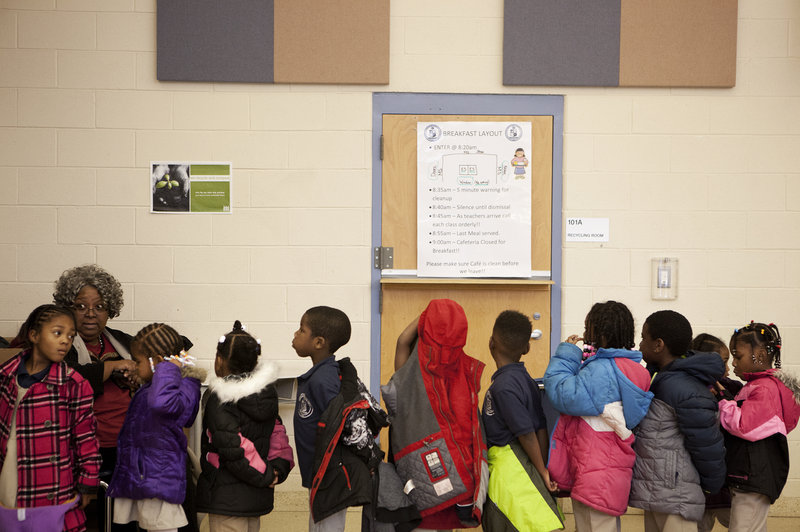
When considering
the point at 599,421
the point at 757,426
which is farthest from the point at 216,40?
the point at 757,426

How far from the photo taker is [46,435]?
2.55 metres

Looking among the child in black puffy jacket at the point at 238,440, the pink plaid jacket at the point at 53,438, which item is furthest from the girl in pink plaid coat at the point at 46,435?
the child in black puffy jacket at the point at 238,440

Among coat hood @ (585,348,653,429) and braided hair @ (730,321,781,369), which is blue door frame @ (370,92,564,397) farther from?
coat hood @ (585,348,653,429)

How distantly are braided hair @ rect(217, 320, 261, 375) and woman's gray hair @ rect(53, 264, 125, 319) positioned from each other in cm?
104

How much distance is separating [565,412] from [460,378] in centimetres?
39

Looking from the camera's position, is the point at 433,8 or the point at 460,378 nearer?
the point at 460,378

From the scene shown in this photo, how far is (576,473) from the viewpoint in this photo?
264 cm

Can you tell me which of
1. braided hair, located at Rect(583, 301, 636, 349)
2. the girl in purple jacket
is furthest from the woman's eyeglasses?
braided hair, located at Rect(583, 301, 636, 349)

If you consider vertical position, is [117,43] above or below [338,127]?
above

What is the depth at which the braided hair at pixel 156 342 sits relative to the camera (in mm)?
2713

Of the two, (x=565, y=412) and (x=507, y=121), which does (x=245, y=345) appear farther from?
(x=507, y=121)

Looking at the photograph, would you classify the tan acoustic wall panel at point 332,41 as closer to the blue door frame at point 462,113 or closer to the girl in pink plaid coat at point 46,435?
the blue door frame at point 462,113

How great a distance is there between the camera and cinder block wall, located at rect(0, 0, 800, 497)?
4.00m

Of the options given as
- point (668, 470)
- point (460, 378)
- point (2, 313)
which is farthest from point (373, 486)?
point (2, 313)
